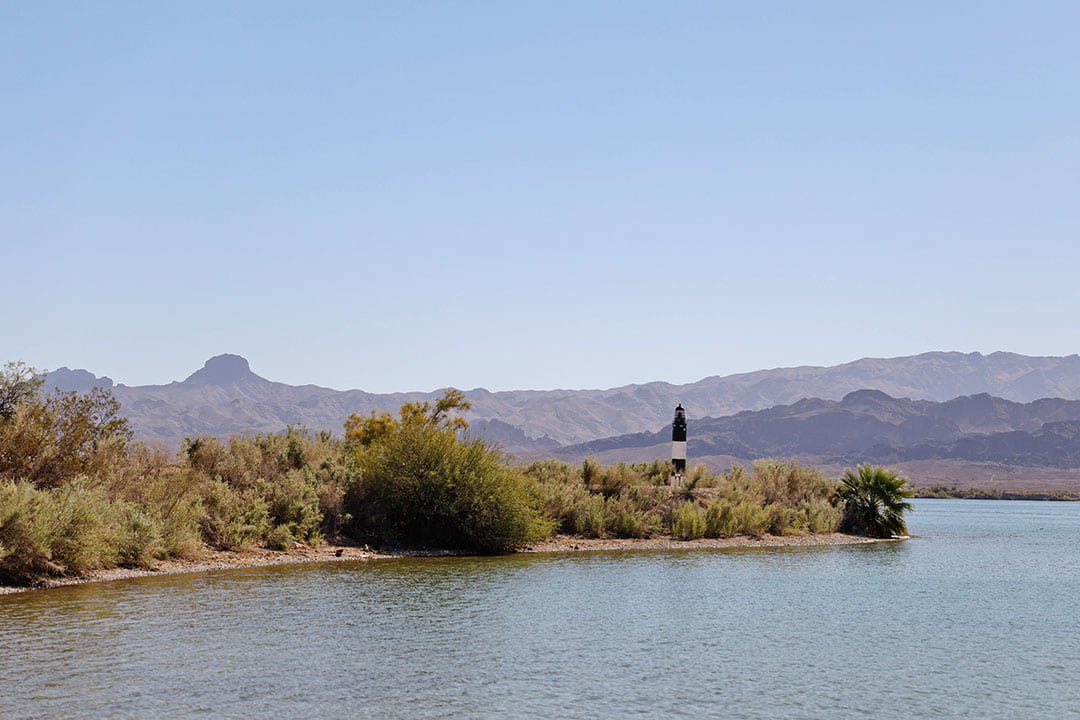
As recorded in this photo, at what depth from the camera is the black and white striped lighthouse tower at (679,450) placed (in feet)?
145

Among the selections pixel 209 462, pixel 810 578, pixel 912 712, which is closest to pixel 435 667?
pixel 912 712

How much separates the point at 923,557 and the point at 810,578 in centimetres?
981

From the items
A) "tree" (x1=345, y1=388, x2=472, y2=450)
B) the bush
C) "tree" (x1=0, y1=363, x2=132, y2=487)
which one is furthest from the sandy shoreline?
"tree" (x1=345, y1=388, x2=472, y2=450)

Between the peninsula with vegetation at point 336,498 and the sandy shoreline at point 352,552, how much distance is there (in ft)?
0.58

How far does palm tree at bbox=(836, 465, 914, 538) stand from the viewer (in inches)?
1741

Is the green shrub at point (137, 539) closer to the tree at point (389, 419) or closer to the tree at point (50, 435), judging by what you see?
the tree at point (50, 435)

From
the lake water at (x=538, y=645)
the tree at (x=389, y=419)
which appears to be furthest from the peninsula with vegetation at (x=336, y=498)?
the tree at (x=389, y=419)

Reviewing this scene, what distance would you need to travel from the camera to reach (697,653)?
17.4m

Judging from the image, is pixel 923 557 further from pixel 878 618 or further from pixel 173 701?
pixel 173 701

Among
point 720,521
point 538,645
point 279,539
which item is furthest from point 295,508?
point 720,521

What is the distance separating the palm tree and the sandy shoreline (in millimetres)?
1611

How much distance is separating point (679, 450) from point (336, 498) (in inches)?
727

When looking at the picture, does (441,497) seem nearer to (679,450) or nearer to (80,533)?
(80,533)

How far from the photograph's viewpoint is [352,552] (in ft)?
104
